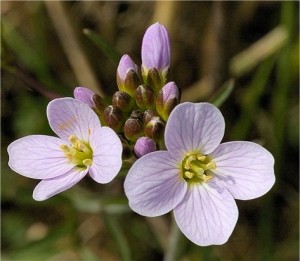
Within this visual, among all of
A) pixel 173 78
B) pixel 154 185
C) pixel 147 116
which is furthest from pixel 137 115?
pixel 173 78

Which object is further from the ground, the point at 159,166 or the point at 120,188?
the point at 159,166

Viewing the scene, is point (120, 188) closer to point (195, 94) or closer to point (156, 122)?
point (195, 94)

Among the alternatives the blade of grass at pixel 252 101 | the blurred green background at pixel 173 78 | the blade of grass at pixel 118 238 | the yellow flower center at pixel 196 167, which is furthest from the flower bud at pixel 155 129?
the blade of grass at pixel 252 101

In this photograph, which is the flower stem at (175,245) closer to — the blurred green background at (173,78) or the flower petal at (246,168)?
the blurred green background at (173,78)

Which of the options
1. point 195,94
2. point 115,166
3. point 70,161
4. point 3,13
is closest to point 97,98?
point 70,161

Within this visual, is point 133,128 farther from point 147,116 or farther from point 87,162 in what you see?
point 87,162
